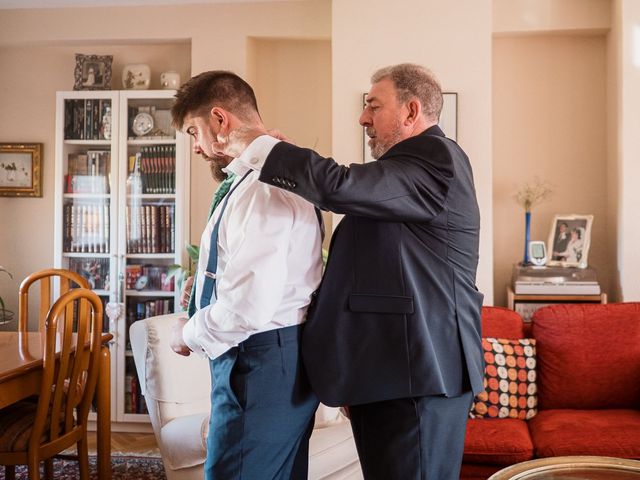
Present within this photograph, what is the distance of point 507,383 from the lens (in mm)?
3342

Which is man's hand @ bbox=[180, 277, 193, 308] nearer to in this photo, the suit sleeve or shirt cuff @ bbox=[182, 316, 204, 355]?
shirt cuff @ bbox=[182, 316, 204, 355]

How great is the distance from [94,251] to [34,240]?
71 centimetres

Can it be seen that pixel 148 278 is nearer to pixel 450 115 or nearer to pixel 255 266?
pixel 450 115

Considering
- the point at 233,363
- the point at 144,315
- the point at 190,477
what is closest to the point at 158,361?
the point at 190,477

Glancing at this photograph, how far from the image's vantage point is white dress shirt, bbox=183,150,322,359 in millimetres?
1448

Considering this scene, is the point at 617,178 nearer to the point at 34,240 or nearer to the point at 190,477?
the point at 190,477

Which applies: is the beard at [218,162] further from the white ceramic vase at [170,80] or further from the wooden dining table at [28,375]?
the white ceramic vase at [170,80]

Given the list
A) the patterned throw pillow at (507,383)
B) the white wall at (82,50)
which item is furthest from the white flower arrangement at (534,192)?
the white wall at (82,50)

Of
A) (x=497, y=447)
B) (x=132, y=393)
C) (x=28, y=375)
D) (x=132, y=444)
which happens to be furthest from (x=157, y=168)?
(x=497, y=447)

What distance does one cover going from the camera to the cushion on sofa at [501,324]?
3.54m

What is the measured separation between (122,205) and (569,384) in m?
2.83

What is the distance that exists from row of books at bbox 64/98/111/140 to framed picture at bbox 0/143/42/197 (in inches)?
21.5

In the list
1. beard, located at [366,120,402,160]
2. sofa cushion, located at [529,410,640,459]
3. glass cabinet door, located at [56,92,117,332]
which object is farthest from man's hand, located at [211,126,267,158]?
glass cabinet door, located at [56,92,117,332]

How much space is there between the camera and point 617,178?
4.34 metres
